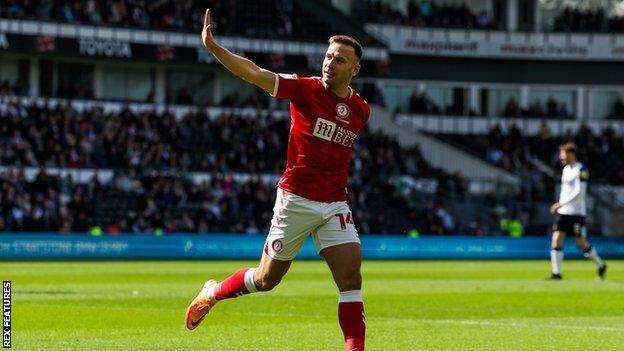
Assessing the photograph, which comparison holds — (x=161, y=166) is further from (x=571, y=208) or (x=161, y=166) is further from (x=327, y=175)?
(x=327, y=175)

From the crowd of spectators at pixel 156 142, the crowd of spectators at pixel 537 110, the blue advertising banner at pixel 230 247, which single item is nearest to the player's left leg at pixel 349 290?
the blue advertising banner at pixel 230 247

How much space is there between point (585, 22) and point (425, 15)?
7.44 m

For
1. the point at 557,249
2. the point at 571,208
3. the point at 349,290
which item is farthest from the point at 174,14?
the point at 349,290

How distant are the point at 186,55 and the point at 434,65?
14.2 m

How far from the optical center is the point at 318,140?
34.7 feet

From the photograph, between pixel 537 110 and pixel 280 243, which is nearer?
pixel 280 243

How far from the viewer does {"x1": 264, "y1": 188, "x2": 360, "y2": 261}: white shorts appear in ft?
34.9

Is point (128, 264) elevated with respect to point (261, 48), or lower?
lower

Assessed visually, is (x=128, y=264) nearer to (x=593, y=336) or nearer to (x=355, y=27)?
(x=593, y=336)

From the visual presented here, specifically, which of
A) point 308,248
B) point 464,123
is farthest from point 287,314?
point 464,123

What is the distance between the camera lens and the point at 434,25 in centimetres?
5819

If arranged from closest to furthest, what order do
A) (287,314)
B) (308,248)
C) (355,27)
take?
(287,314)
(308,248)
(355,27)

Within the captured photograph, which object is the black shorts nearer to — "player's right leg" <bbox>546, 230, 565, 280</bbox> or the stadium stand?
"player's right leg" <bbox>546, 230, 565, 280</bbox>

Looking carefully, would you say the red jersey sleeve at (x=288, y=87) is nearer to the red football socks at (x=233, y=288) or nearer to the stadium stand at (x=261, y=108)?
the red football socks at (x=233, y=288)
